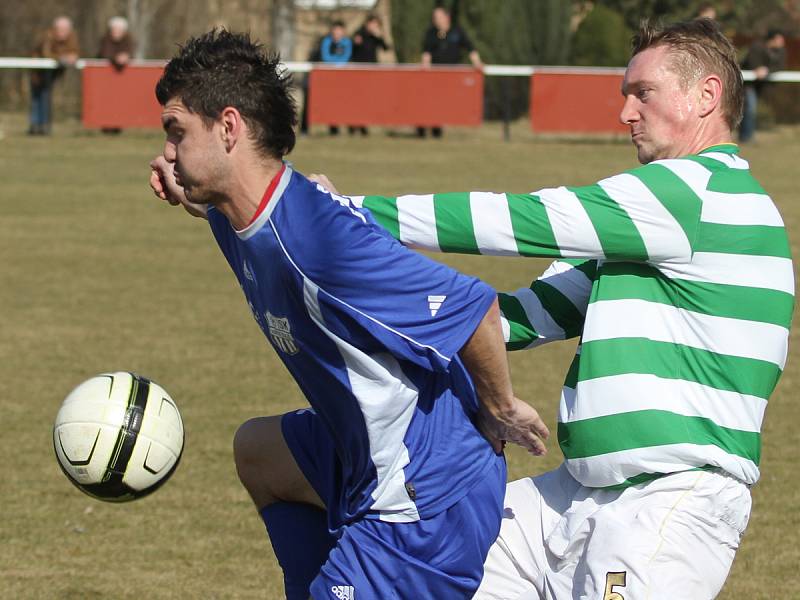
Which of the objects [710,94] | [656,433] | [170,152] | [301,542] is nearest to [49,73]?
[301,542]

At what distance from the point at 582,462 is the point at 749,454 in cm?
41

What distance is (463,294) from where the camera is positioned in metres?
3.38

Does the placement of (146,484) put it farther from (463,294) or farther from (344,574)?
(463,294)

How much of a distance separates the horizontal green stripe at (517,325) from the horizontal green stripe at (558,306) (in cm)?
7

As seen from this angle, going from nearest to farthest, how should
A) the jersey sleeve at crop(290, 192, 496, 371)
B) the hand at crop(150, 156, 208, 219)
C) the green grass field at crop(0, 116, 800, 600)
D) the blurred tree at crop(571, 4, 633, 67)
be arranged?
the jersey sleeve at crop(290, 192, 496, 371), the hand at crop(150, 156, 208, 219), the green grass field at crop(0, 116, 800, 600), the blurred tree at crop(571, 4, 633, 67)

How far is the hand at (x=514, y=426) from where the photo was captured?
3.60m

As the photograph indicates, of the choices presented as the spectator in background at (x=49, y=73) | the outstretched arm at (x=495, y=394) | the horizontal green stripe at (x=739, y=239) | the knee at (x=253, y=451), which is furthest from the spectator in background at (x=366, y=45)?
the horizontal green stripe at (x=739, y=239)

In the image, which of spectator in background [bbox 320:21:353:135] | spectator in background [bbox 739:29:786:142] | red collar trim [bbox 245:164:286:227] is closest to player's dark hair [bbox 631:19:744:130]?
red collar trim [bbox 245:164:286:227]

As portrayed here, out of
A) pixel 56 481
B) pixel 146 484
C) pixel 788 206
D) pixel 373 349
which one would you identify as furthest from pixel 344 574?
pixel 788 206

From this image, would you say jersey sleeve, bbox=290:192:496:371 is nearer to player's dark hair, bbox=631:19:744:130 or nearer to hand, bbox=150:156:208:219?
hand, bbox=150:156:208:219

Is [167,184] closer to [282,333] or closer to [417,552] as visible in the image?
[282,333]

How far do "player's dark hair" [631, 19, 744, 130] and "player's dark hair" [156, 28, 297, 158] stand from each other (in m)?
0.96

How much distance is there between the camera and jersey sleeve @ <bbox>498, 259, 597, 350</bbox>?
3961 millimetres

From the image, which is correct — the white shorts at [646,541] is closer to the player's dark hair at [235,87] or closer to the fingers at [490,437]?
the fingers at [490,437]
